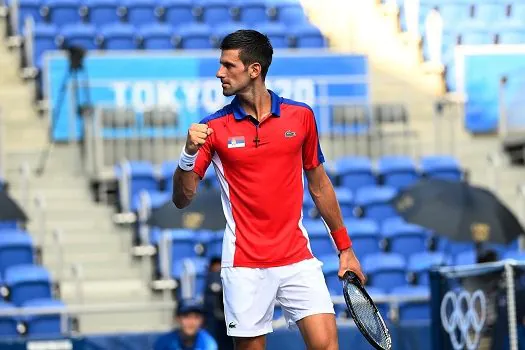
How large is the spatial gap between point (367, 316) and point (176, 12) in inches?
567

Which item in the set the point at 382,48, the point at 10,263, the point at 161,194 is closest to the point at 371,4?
the point at 382,48

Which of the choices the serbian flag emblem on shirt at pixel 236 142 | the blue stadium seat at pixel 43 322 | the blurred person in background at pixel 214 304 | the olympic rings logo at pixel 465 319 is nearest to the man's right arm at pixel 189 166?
the serbian flag emblem on shirt at pixel 236 142

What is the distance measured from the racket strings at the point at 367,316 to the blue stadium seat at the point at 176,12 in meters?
14.1

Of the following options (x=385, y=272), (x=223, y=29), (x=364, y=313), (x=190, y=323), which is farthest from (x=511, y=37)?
(x=364, y=313)

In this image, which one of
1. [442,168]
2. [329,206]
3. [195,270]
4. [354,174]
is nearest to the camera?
[329,206]

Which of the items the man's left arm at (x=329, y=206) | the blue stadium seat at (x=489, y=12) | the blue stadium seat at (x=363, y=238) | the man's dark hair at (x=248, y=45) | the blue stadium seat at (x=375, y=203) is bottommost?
the blue stadium seat at (x=363, y=238)

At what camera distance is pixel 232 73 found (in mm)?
6484

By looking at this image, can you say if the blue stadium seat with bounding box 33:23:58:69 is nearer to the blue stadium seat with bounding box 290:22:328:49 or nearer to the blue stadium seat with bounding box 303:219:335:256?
the blue stadium seat with bounding box 290:22:328:49

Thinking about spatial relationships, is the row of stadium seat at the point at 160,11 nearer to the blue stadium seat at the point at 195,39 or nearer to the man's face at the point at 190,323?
the blue stadium seat at the point at 195,39

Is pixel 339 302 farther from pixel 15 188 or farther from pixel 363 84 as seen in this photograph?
pixel 363 84

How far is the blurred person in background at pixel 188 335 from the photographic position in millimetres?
10516

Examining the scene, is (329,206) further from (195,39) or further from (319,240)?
(195,39)

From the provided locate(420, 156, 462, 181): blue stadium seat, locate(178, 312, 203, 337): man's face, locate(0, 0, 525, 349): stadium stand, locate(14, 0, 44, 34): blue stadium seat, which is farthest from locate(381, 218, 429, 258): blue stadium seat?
locate(14, 0, 44, 34): blue stadium seat

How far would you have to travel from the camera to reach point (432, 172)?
16891 mm
